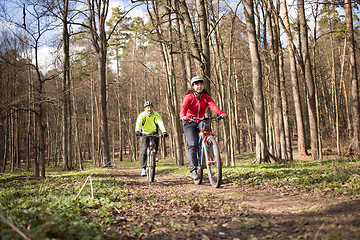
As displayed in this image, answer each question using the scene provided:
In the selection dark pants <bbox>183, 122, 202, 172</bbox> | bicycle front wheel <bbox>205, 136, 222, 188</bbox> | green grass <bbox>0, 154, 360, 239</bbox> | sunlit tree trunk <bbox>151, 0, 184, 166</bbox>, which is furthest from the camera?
sunlit tree trunk <bbox>151, 0, 184, 166</bbox>

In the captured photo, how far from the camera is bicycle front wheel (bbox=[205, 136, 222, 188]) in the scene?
5.72m

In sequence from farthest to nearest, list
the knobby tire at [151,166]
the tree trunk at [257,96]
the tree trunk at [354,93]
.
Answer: the tree trunk at [354,93] < the tree trunk at [257,96] < the knobby tire at [151,166]

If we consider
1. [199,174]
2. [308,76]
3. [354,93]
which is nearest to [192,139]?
[199,174]

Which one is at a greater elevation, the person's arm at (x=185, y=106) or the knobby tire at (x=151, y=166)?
the person's arm at (x=185, y=106)

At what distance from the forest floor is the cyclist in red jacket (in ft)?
4.73

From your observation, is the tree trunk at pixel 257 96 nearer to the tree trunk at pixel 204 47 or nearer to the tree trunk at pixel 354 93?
the tree trunk at pixel 204 47

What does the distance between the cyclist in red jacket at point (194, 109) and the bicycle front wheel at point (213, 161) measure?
412mm

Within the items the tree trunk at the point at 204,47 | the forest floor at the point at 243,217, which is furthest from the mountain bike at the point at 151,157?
the tree trunk at the point at 204,47

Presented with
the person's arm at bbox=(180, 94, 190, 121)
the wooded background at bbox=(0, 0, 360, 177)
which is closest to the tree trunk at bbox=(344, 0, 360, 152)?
the wooded background at bbox=(0, 0, 360, 177)

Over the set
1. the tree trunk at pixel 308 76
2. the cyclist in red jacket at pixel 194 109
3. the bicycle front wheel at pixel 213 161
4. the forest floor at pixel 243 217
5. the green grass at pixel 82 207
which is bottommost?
the forest floor at pixel 243 217

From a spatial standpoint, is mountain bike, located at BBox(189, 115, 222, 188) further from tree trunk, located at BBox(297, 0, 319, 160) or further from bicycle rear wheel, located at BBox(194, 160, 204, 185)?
tree trunk, located at BBox(297, 0, 319, 160)

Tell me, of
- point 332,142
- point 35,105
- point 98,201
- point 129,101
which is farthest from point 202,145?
point 129,101

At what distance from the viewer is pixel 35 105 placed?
35.0 ft

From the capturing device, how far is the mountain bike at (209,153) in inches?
227
